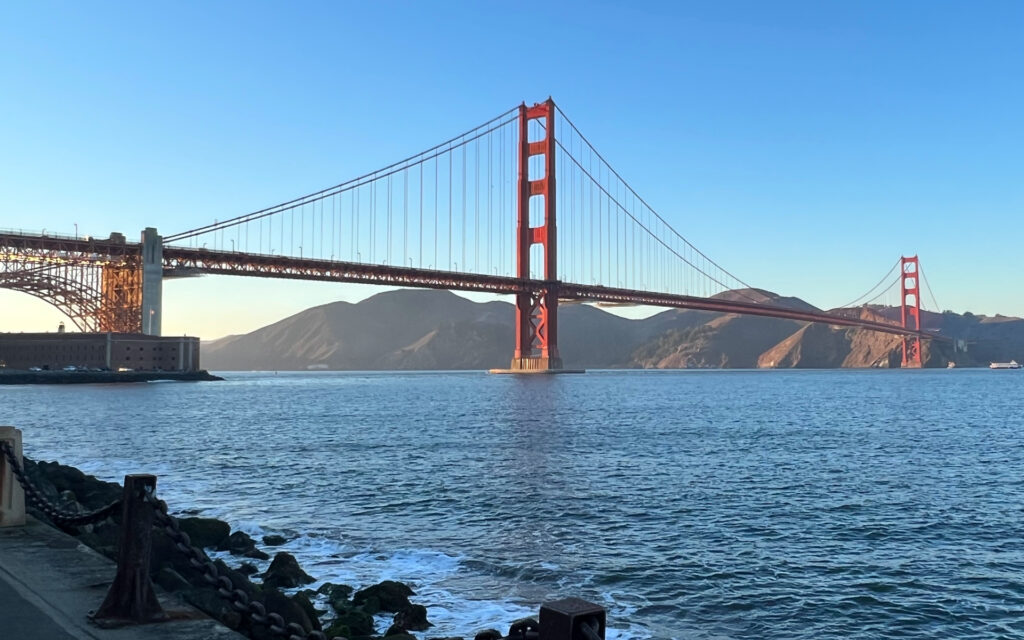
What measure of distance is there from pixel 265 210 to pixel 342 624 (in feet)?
308

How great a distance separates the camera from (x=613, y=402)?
57.9m

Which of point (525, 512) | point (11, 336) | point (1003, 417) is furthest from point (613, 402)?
point (11, 336)

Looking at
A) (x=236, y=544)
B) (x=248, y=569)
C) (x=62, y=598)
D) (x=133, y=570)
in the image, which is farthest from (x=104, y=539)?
(x=133, y=570)

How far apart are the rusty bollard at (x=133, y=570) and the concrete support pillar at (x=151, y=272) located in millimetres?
83568

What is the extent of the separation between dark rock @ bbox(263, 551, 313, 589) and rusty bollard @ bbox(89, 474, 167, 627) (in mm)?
5513

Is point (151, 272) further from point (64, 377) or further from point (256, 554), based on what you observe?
point (256, 554)

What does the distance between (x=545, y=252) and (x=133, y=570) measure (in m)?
94.7

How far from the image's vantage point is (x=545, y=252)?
99062mm

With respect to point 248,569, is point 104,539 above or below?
above

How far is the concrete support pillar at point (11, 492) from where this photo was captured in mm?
7785

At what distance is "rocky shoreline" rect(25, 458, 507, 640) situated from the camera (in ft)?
25.3

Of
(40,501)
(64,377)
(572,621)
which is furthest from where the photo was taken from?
(64,377)

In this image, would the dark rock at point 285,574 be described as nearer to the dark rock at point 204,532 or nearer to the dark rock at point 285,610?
the dark rock at point 204,532

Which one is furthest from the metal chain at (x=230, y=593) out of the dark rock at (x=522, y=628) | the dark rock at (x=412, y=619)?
the dark rock at (x=412, y=619)
